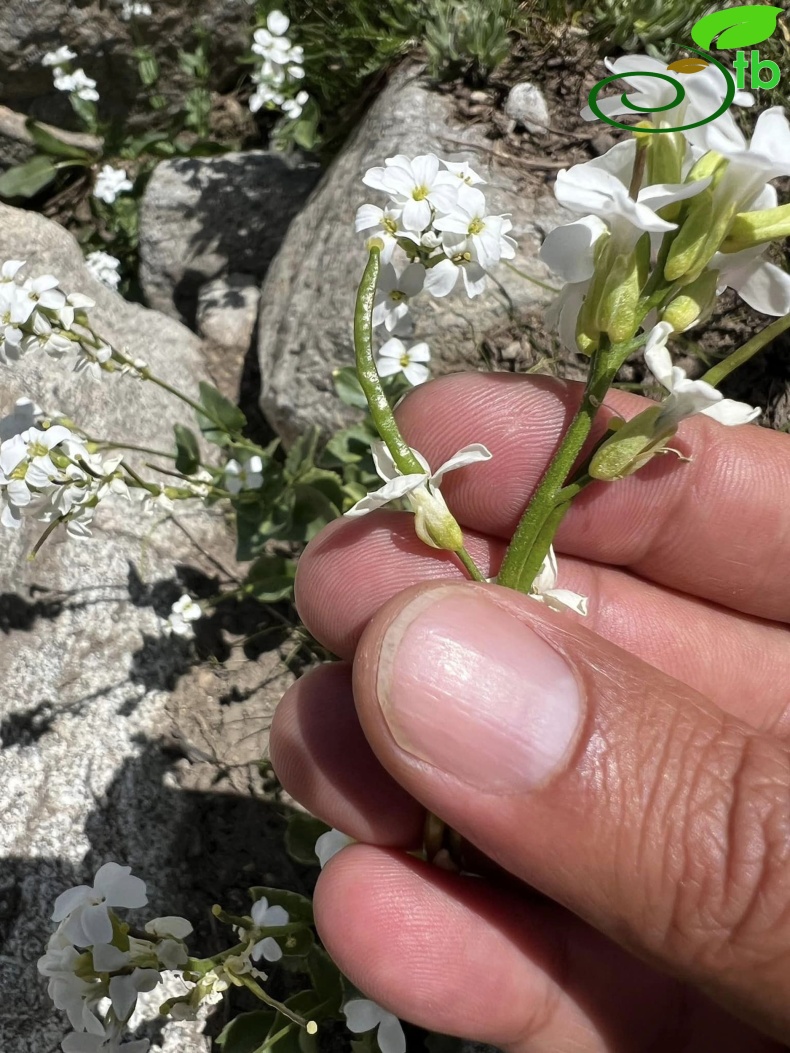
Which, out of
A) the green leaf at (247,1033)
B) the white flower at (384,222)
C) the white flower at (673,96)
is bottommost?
the green leaf at (247,1033)

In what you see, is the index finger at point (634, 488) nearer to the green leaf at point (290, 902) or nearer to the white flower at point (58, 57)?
the green leaf at point (290, 902)

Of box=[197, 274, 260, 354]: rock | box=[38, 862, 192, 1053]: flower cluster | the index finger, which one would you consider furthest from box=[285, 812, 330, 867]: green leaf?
box=[197, 274, 260, 354]: rock

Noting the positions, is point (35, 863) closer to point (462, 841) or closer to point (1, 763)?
point (1, 763)

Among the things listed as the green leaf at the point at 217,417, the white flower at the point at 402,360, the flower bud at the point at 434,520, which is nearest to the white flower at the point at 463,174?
the white flower at the point at 402,360

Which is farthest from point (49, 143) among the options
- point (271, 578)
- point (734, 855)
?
point (734, 855)

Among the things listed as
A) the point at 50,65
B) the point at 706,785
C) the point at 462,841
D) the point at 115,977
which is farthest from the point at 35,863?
the point at 50,65

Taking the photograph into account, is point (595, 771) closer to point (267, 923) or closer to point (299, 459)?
point (267, 923)

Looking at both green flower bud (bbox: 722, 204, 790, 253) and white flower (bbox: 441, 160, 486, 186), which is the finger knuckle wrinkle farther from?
white flower (bbox: 441, 160, 486, 186)
